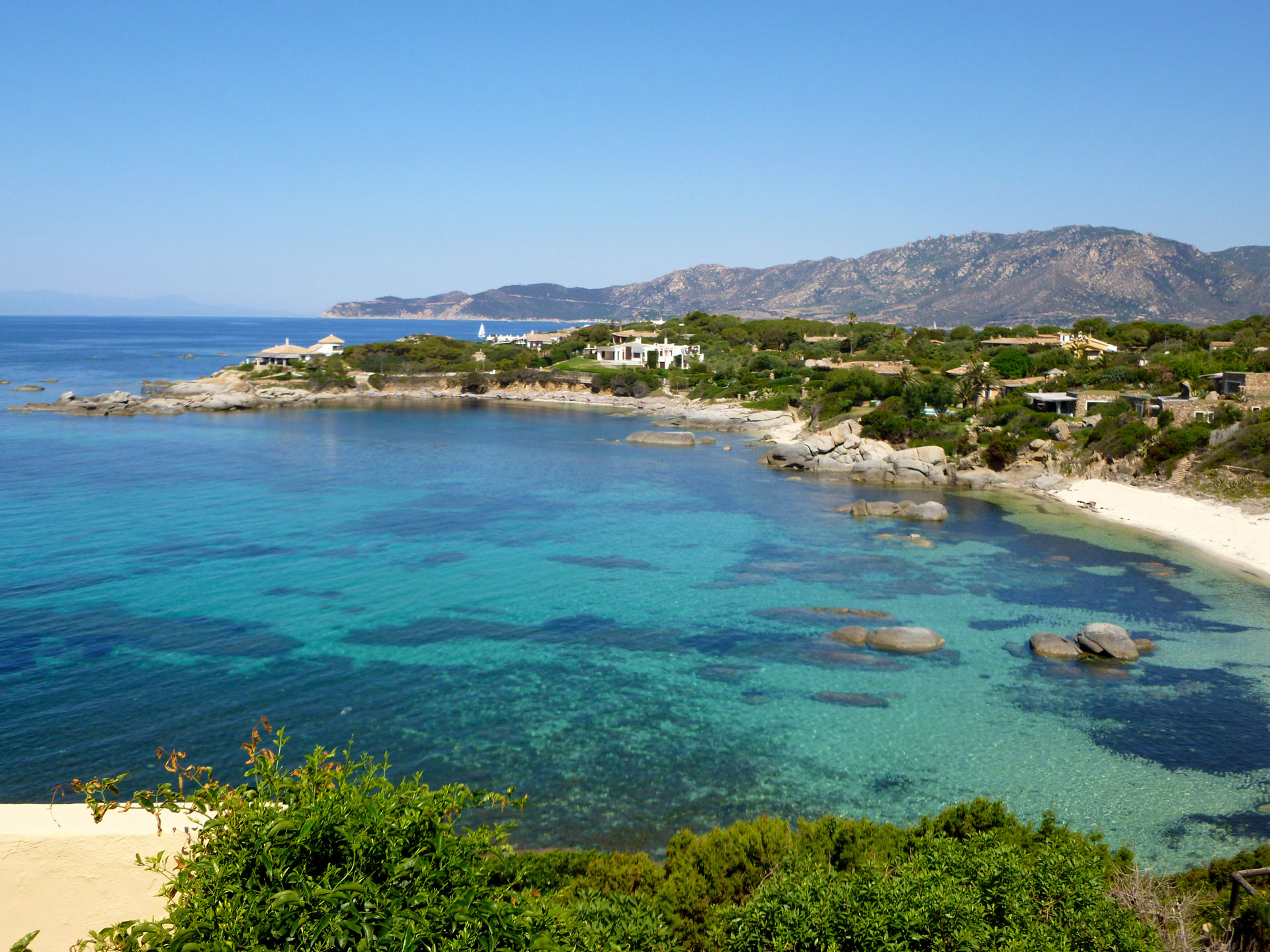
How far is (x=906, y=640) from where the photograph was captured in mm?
23328

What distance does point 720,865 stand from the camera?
32.9 ft

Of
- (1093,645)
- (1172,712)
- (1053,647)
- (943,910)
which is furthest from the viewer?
(1053,647)

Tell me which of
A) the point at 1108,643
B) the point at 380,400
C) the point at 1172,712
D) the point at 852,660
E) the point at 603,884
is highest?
the point at 380,400

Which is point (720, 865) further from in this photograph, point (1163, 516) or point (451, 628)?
point (1163, 516)

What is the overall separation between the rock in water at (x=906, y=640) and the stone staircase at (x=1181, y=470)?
27031 millimetres

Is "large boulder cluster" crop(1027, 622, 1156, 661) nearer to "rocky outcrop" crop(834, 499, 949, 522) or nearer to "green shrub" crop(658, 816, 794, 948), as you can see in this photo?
"green shrub" crop(658, 816, 794, 948)

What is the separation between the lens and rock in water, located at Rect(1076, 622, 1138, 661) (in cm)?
2269

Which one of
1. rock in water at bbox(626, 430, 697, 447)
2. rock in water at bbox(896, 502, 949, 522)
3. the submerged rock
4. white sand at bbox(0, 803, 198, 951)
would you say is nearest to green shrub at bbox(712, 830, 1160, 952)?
white sand at bbox(0, 803, 198, 951)

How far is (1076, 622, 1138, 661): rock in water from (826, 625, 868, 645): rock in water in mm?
6192

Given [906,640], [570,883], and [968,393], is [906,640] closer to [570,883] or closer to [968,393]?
[570,883]

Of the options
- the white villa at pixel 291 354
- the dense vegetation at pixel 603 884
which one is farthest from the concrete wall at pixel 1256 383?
the white villa at pixel 291 354

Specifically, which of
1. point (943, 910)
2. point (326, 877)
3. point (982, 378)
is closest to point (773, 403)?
point (982, 378)

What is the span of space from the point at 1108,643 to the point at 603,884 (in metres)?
19.2

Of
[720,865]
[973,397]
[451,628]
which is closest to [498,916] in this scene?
[720,865]
